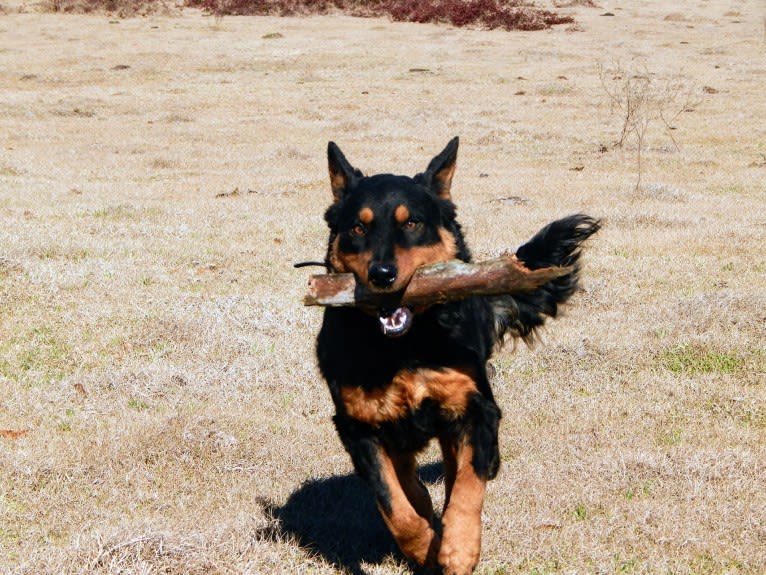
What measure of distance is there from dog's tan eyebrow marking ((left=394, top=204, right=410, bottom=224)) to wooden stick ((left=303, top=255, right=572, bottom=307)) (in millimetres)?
368

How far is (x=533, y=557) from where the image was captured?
196 inches

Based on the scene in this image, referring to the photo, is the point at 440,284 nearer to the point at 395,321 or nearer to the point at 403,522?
the point at 395,321

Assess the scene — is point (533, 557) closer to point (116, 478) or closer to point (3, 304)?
point (116, 478)

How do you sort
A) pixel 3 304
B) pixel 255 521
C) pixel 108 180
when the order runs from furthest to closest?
pixel 108 180, pixel 3 304, pixel 255 521

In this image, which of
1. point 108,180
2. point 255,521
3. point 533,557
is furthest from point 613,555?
point 108,180

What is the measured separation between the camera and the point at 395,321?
4.54 m

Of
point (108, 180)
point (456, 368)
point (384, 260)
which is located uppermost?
point (384, 260)

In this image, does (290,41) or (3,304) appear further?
(290,41)

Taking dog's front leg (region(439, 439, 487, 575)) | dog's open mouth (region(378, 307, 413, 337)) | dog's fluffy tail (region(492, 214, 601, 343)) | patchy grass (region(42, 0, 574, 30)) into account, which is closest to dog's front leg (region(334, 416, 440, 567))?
dog's front leg (region(439, 439, 487, 575))

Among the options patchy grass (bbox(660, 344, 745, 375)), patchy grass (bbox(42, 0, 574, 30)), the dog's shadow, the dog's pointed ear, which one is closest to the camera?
the dog's shadow

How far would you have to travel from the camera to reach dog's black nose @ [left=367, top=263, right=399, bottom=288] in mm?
4430

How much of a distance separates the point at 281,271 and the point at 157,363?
3.34m

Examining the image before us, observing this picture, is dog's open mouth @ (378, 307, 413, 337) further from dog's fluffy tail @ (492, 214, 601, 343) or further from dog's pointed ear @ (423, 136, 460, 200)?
dog's fluffy tail @ (492, 214, 601, 343)

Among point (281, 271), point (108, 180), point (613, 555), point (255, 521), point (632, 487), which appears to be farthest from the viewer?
point (108, 180)
